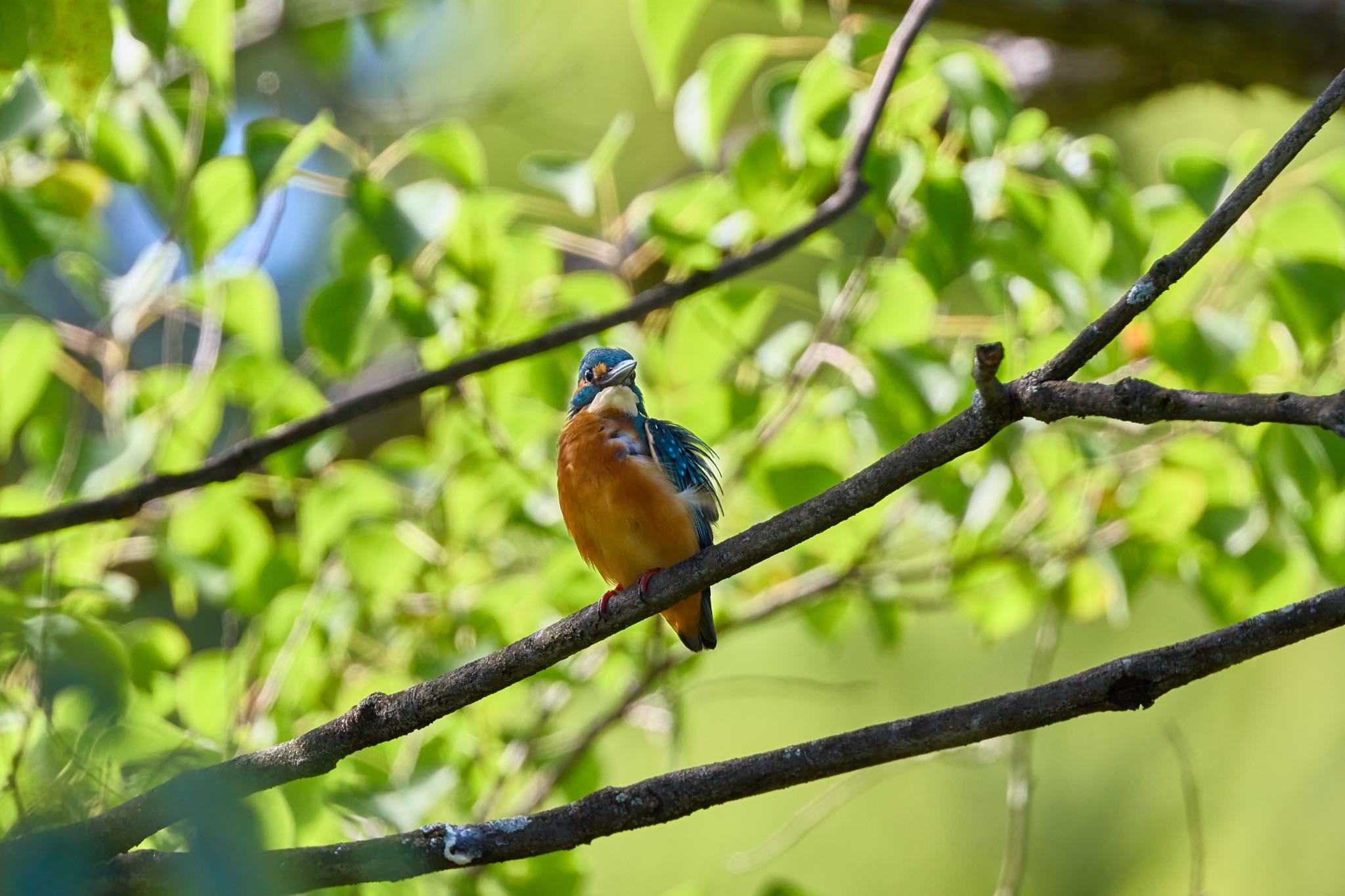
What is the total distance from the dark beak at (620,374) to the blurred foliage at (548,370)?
172mm

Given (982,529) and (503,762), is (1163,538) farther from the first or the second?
(503,762)

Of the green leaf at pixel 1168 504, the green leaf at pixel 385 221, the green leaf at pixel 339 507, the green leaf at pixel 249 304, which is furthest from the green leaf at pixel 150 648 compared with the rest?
the green leaf at pixel 1168 504

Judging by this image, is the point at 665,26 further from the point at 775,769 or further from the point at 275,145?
the point at 775,769

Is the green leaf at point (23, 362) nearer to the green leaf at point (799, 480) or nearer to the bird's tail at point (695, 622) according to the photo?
the bird's tail at point (695, 622)

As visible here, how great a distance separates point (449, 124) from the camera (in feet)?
9.22

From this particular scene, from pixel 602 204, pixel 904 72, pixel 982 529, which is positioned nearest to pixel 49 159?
pixel 602 204

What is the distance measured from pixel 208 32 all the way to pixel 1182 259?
1934 mm

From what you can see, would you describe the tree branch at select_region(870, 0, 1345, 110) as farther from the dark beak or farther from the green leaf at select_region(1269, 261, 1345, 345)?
the dark beak

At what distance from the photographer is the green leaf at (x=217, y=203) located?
2666 mm

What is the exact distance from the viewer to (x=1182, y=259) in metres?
1.64

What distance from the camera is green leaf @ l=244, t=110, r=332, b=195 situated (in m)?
2.60

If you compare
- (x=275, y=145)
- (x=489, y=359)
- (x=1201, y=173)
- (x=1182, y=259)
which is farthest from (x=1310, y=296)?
(x=275, y=145)

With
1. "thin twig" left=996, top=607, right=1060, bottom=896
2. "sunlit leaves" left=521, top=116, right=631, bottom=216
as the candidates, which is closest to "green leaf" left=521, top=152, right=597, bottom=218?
"sunlit leaves" left=521, top=116, right=631, bottom=216

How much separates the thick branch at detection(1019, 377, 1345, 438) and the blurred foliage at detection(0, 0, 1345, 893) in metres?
1.14
